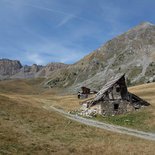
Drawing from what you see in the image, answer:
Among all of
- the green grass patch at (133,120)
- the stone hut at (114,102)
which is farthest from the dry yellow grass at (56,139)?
the stone hut at (114,102)

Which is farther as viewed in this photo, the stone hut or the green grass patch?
the stone hut

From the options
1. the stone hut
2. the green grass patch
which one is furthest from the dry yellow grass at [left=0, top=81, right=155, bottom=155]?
the stone hut

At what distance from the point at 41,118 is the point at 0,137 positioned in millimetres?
15967

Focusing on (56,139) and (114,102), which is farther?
(114,102)

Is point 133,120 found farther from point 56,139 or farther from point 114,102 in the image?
point 56,139

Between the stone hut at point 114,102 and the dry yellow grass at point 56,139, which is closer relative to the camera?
the dry yellow grass at point 56,139

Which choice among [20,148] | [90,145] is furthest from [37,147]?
[90,145]

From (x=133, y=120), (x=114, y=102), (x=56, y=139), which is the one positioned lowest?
(x=56, y=139)

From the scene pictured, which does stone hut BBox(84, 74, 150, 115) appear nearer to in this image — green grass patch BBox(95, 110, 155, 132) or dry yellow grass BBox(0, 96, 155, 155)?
green grass patch BBox(95, 110, 155, 132)

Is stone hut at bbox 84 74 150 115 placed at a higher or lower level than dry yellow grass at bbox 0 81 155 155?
higher

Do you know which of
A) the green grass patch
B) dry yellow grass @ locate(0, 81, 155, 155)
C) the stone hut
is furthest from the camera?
the stone hut

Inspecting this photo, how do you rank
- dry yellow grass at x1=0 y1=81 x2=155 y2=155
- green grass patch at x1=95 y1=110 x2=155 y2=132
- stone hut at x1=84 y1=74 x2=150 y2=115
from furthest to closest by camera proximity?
stone hut at x1=84 y1=74 x2=150 y2=115 < green grass patch at x1=95 y1=110 x2=155 y2=132 < dry yellow grass at x1=0 y1=81 x2=155 y2=155

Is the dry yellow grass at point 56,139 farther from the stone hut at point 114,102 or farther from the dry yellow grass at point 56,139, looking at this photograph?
the stone hut at point 114,102

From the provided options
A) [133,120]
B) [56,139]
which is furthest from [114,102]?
[56,139]
